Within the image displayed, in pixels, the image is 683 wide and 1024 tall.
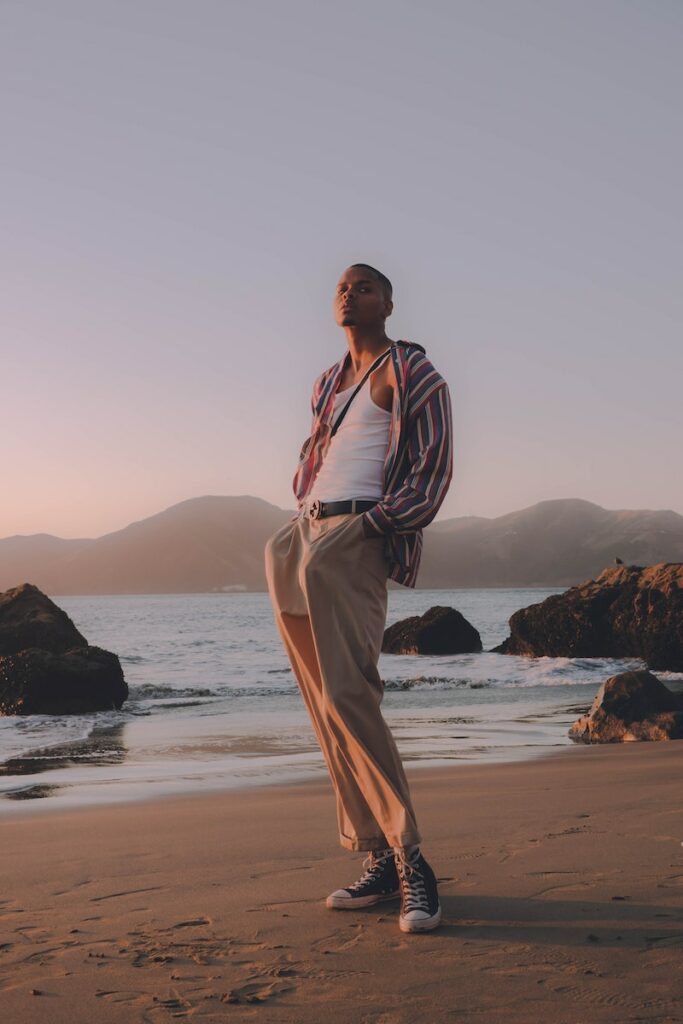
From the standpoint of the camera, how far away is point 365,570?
3482mm

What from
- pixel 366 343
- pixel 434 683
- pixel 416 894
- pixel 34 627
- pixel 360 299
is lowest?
pixel 434 683

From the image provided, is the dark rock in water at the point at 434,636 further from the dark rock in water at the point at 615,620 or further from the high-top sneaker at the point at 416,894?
→ the high-top sneaker at the point at 416,894

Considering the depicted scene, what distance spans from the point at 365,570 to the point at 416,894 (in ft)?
3.47

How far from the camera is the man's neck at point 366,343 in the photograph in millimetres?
Answer: 3855

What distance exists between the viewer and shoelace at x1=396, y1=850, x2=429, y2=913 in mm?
3150

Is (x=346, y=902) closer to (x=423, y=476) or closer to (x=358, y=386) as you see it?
(x=423, y=476)

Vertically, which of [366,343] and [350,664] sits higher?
[366,343]

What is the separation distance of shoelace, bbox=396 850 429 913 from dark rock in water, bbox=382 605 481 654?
23.5 metres

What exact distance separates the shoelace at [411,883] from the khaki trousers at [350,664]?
0.06 m

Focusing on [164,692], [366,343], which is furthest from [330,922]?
[164,692]

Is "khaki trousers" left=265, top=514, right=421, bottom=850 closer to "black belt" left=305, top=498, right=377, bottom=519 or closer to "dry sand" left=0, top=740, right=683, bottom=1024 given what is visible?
"black belt" left=305, top=498, right=377, bottom=519

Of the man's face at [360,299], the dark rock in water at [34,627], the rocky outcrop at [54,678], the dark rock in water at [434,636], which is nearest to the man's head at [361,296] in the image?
the man's face at [360,299]

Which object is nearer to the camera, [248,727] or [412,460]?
[412,460]

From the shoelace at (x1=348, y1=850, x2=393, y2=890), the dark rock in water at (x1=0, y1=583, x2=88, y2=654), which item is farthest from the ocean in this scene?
the shoelace at (x1=348, y1=850, x2=393, y2=890)
